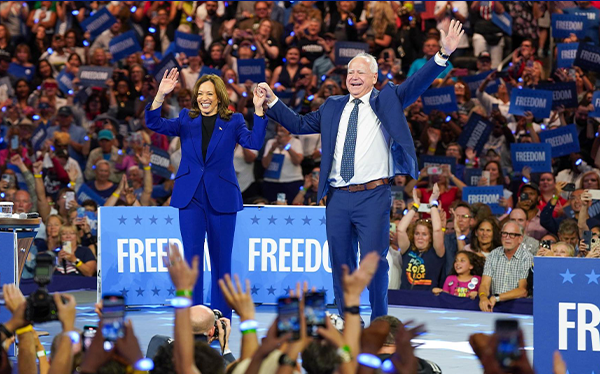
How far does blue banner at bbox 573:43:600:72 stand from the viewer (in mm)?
10195

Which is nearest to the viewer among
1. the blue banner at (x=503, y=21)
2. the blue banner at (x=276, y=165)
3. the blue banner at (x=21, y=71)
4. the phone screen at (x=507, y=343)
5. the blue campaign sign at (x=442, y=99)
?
the phone screen at (x=507, y=343)

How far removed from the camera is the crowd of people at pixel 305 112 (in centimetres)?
842

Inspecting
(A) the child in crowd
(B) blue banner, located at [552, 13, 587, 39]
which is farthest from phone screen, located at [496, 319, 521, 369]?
(B) blue banner, located at [552, 13, 587, 39]

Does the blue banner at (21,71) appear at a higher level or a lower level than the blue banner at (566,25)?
lower

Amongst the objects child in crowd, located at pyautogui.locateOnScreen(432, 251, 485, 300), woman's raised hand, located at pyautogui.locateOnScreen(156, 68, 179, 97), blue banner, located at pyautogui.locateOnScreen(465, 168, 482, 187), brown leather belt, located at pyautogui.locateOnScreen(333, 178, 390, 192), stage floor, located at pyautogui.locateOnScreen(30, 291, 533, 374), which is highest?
woman's raised hand, located at pyautogui.locateOnScreen(156, 68, 179, 97)

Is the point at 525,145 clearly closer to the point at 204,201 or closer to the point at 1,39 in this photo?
the point at 204,201

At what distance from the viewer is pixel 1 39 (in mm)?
13094

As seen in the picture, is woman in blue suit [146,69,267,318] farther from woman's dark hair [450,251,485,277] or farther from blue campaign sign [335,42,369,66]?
blue campaign sign [335,42,369,66]

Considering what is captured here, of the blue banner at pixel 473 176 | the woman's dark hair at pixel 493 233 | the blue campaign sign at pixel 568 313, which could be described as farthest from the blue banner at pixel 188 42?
the blue campaign sign at pixel 568 313

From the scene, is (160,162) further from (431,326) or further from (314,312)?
(314,312)

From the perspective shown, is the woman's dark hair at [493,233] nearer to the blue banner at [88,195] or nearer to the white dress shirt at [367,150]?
the white dress shirt at [367,150]

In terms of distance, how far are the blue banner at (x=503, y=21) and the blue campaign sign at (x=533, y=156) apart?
7.06ft

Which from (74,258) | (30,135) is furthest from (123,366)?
(30,135)

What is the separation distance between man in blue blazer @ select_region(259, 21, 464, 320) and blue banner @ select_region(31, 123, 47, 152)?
637cm
